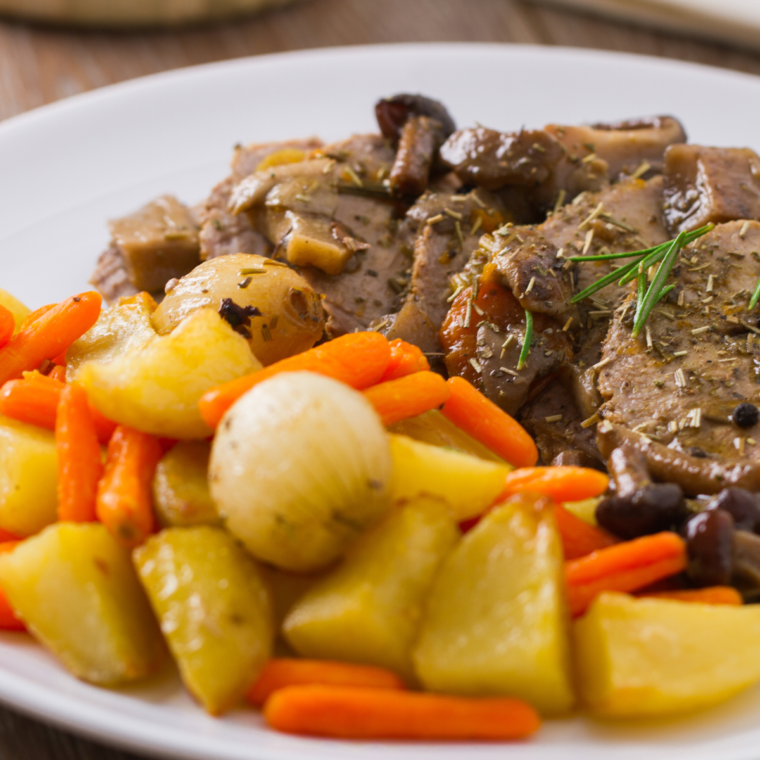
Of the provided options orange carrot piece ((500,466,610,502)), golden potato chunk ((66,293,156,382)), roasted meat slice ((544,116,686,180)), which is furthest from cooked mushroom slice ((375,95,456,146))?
orange carrot piece ((500,466,610,502))

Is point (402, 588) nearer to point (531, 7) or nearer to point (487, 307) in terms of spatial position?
point (487, 307)

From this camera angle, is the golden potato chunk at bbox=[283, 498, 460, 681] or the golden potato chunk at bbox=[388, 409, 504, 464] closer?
the golden potato chunk at bbox=[283, 498, 460, 681]

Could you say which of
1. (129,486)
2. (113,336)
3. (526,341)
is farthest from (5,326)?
(526,341)

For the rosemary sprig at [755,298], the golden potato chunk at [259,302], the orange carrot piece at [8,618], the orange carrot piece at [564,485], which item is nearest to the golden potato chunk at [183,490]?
the orange carrot piece at [8,618]

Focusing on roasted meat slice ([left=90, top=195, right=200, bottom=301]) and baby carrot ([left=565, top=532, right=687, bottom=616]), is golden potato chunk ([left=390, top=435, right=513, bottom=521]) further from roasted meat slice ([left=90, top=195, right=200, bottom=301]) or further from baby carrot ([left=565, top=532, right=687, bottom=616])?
roasted meat slice ([left=90, top=195, right=200, bottom=301])

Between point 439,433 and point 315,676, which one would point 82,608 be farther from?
point 439,433

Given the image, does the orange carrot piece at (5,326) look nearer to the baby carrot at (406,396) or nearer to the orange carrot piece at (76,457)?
the orange carrot piece at (76,457)
